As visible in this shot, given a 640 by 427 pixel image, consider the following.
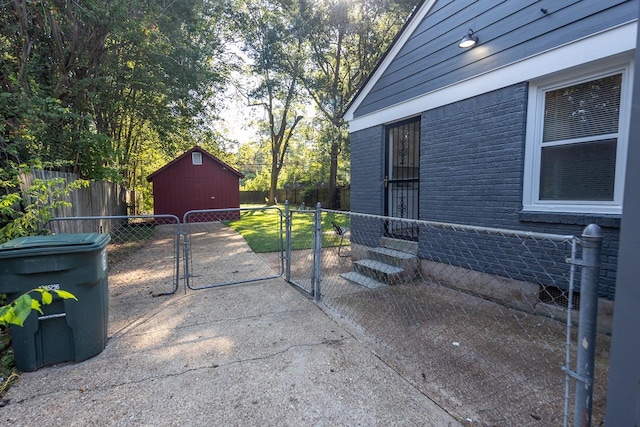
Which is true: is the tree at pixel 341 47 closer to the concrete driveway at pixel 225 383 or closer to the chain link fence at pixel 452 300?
the chain link fence at pixel 452 300

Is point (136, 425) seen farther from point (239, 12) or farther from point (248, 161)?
point (248, 161)

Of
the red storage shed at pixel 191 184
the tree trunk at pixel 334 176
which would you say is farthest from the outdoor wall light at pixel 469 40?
the red storage shed at pixel 191 184

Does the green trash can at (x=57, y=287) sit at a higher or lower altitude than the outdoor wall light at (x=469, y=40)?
lower

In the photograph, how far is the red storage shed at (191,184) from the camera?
1559 cm

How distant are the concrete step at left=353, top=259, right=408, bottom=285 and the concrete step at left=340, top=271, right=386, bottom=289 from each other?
87 mm

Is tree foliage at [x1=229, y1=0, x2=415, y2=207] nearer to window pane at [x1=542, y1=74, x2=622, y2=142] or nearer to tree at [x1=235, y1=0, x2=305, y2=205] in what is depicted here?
Answer: tree at [x1=235, y1=0, x2=305, y2=205]

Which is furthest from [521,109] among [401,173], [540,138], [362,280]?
[362,280]

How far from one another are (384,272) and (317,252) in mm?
A: 1453

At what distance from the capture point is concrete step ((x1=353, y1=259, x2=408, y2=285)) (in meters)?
4.98

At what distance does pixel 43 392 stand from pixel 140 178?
24876 millimetres

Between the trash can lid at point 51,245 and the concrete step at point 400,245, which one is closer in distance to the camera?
the trash can lid at point 51,245

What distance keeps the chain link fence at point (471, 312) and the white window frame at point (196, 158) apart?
11.9 m

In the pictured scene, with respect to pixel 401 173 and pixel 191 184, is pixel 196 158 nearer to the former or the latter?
pixel 191 184

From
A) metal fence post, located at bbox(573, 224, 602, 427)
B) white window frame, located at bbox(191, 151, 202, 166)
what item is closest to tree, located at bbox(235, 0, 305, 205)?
white window frame, located at bbox(191, 151, 202, 166)
